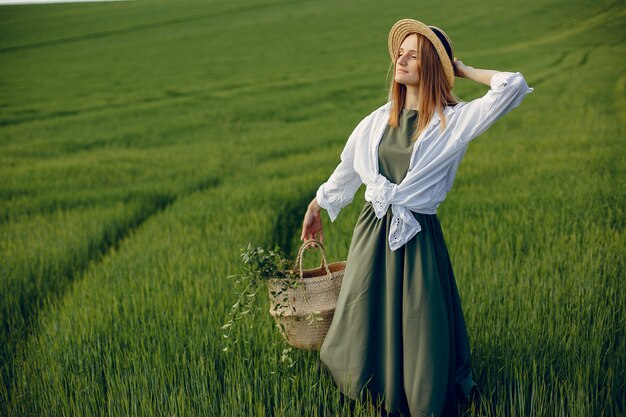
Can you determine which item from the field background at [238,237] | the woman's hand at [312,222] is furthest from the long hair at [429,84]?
the field background at [238,237]

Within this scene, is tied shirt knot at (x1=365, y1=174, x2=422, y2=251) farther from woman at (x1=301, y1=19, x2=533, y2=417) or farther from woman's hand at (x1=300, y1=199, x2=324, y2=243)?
woman's hand at (x1=300, y1=199, x2=324, y2=243)

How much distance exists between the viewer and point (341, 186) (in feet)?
8.99

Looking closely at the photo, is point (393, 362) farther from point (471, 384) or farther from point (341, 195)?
point (341, 195)

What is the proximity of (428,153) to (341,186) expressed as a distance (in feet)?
1.60

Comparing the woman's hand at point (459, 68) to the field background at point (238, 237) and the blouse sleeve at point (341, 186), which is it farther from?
the field background at point (238, 237)

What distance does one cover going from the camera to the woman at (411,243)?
238 centimetres

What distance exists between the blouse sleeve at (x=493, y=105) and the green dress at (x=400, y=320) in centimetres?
22

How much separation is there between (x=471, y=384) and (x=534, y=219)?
2.94m

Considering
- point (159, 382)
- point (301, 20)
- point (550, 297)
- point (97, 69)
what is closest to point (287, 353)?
point (159, 382)

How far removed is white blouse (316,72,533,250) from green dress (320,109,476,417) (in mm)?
51

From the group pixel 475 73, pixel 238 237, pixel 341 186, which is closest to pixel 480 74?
pixel 475 73

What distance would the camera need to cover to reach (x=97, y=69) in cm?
2100

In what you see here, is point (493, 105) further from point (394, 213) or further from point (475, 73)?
point (394, 213)

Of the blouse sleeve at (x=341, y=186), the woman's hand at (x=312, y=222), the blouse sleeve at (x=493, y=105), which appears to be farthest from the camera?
the woman's hand at (x=312, y=222)
